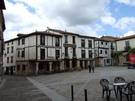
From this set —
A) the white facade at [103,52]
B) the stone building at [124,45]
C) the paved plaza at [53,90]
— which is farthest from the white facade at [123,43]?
the paved plaza at [53,90]

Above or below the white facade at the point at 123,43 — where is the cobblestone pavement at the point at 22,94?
below

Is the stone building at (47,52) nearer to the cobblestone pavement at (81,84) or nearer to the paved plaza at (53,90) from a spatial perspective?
the cobblestone pavement at (81,84)

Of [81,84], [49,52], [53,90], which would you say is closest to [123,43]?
[49,52]

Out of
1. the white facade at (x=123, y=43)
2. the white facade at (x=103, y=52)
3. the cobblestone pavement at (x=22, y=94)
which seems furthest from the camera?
the white facade at (x=103, y=52)

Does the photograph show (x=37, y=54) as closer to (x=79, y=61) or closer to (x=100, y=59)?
(x=79, y=61)

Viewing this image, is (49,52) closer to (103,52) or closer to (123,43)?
(123,43)

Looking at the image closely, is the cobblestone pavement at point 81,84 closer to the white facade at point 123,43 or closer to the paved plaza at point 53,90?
the paved plaza at point 53,90

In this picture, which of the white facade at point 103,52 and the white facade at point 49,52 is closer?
the white facade at point 49,52

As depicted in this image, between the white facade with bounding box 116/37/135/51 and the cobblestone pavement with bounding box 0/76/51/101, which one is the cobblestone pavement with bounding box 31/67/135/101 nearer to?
the cobblestone pavement with bounding box 0/76/51/101

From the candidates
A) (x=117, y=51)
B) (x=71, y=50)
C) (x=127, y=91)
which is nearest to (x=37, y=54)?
(x=71, y=50)

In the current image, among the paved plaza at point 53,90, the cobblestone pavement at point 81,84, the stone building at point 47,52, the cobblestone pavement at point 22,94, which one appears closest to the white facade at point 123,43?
the stone building at point 47,52

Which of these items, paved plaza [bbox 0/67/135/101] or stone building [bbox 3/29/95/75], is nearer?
paved plaza [bbox 0/67/135/101]

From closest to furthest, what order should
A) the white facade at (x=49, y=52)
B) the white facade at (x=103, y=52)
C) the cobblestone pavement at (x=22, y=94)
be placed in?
the cobblestone pavement at (x=22, y=94) → the white facade at (x=49, y=52) → the white facade at (x=103, y=52)

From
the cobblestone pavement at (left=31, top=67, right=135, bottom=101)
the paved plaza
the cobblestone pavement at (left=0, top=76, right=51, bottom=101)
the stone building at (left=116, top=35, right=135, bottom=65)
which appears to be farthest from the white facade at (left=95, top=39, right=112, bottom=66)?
the cobblestone pavement at (left=0, top=76, right=51, bottom=101)
